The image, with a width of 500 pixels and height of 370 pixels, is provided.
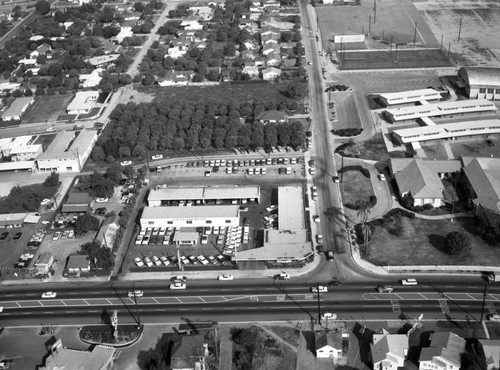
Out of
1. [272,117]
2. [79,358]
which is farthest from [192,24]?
[79,358]

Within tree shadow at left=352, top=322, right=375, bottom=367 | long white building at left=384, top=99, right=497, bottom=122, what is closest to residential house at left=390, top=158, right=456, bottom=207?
long white building at left=384, top=99, right=497, bottom=122

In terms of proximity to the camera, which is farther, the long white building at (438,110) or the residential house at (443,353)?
the long white building at (438,110)

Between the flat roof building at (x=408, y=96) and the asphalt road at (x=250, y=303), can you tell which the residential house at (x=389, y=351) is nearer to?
the asphalt road at (x=250, y=303)

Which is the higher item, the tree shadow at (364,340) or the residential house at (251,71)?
the tree shadow at (364,340)

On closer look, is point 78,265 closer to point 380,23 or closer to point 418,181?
point 418,181

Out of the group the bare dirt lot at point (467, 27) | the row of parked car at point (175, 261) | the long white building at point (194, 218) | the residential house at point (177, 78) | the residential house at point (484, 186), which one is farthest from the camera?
the bare dirt lot at point (467, 27)

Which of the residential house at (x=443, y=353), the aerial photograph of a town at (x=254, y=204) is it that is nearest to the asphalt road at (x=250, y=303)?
the aerial photograph of a town at (x=254, y=204)

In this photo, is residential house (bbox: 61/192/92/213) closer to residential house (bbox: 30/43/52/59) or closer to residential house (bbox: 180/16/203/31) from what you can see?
residential house (bbox: 30/43/52/59)

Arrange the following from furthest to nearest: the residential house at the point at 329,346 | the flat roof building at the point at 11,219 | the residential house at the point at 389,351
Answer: the flat roof building at the point at 11,219, the residential house at the point at 329,346, the residential house at the point at 389,351
